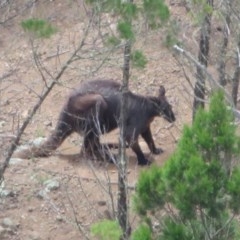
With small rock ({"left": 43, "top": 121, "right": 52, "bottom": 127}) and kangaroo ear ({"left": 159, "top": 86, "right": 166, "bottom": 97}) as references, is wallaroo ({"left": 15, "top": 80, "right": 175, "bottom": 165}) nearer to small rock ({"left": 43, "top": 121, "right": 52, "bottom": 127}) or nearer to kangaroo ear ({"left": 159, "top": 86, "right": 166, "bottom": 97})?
kangaroo ear ({"left": 159, "top": 86, "right": 166, "bottom": 97})

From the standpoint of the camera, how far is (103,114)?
43.4 feet

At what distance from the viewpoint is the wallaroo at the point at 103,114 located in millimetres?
13078

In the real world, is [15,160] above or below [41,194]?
above

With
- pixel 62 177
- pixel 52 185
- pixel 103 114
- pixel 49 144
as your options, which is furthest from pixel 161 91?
pixel 52 185

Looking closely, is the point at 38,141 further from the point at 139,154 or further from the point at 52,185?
the point at 139,154

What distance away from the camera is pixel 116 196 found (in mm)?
12398

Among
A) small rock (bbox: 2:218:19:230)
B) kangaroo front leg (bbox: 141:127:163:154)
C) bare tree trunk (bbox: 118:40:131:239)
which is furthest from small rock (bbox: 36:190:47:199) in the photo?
bare tree trunk (bbox: 118:40:131:239)

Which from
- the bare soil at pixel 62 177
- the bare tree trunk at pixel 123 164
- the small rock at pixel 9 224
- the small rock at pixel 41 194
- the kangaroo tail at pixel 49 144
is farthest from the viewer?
the kangaroo tail at pixel 49 144

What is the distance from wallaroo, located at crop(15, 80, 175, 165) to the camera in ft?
42.9

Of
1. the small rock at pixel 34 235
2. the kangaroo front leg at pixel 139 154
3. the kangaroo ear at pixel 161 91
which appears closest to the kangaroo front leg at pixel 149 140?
the kangaroo front leg at pixel 139 154

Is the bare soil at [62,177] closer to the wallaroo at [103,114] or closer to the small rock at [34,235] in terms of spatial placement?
the small rock at [34,235]

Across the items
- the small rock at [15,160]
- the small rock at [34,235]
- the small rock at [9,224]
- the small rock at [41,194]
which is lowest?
the small rock at [34,235]

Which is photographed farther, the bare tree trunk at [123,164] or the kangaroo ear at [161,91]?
the kangaroo ear at [161,91]

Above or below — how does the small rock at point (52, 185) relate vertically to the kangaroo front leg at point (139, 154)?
below
